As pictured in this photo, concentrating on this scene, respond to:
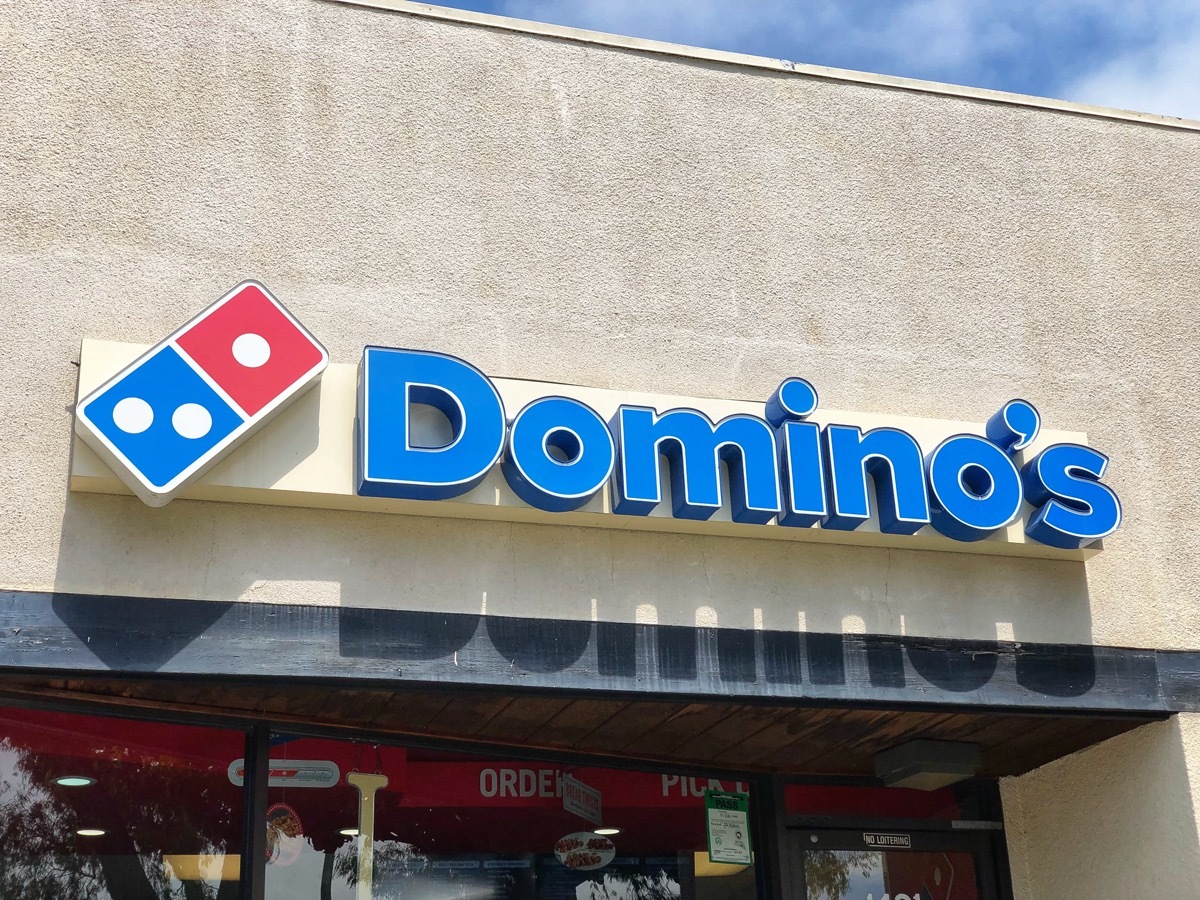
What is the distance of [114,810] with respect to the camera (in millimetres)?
6094

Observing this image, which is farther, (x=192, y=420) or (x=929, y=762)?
(x=929, y=762)

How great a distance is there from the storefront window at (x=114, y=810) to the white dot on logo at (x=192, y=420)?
1.58m

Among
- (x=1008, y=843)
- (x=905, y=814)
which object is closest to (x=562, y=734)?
(x=905, y=814)

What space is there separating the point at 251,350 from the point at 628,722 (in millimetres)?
2637

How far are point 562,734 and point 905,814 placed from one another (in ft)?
7.72

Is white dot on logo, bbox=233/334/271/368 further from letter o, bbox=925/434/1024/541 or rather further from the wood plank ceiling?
letter o, bbox=925/434/1024/541

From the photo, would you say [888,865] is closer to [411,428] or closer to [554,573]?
[554,573]

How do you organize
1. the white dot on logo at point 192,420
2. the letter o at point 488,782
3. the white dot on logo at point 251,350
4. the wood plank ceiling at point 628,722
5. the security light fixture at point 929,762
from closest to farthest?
the white dot on logo at point 192,420 < the white dot on logo at point 251,350 < the wood plank ceiling at point 628,722 < the letter o at point 488,782 < the security light fixture at point 929,762

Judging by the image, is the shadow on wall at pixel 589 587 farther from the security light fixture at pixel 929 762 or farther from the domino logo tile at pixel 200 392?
the security light fixture at pixel 929 762

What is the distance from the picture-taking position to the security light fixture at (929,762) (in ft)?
23.6

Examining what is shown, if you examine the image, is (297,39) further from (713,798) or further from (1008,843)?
(1008,843)

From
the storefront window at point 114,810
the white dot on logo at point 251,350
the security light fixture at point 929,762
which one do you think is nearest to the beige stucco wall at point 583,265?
the white dot on logo at point 251,350

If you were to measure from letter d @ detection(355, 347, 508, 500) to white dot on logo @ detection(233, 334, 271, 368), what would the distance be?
44 centimetres

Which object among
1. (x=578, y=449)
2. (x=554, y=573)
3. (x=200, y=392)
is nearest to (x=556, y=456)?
(x=578, y=449)
